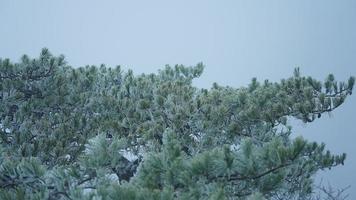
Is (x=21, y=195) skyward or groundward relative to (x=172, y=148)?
groundward

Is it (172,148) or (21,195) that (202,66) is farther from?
(21,195)

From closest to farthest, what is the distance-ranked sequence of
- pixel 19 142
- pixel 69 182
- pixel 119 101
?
pixel 69 182
pixel 19 142
pixel 119 101

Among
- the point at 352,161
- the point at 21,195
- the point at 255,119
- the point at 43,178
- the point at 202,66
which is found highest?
the point at 352,161

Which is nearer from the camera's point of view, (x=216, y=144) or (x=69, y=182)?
(x=69, y=182)

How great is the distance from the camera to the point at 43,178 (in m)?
2.54

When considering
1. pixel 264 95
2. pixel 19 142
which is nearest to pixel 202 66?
pixel 264 95

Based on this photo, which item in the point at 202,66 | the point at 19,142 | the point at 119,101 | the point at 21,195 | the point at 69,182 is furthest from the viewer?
the point at 202,66

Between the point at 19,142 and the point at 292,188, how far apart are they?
2.72 meters

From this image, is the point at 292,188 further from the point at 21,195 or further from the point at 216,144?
the point at 21,195

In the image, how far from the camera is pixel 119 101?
177 inches

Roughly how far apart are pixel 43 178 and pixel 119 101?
2013mm

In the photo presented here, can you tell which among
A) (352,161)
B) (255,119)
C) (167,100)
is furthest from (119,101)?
(352,161)

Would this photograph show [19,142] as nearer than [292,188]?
Yes

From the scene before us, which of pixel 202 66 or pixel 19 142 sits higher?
→ pixel 202 66
